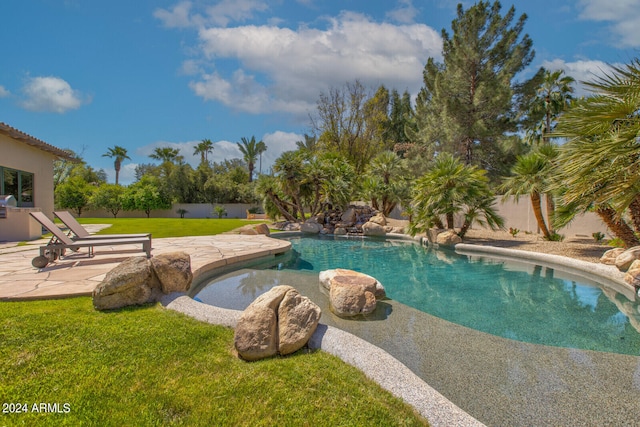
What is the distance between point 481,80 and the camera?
19.1 metres

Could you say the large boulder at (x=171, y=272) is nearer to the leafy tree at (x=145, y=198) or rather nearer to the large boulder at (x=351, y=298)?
the large boulder at (x=351, y=298)

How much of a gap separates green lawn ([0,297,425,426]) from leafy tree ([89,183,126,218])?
33889 millimetres

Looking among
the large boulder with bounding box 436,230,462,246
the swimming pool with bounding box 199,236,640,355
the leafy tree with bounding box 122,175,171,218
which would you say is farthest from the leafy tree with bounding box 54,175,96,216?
the large boulder with bounding box 436,230,462,246

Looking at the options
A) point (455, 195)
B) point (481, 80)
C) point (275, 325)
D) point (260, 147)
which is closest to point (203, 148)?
point (260, 147)

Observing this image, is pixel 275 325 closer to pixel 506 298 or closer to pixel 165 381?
pixel 165 381

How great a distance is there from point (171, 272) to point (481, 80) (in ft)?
69.4

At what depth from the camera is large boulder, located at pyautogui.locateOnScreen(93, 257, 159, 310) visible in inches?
140

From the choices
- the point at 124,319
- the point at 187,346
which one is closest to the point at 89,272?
the point at 124,319

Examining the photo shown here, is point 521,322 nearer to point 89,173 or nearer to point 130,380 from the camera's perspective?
point 130,380

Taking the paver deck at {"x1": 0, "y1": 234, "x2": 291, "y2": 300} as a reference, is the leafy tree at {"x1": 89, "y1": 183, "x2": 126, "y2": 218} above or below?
above

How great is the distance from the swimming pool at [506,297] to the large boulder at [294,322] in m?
1.87

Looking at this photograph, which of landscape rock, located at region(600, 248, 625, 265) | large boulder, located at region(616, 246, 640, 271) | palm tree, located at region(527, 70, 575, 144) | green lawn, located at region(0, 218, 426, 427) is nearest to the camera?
green lawn, located at region(0, 218, 426, 427)

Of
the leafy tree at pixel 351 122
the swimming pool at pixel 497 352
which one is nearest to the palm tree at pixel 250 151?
the leafy tree at pixel 351 122

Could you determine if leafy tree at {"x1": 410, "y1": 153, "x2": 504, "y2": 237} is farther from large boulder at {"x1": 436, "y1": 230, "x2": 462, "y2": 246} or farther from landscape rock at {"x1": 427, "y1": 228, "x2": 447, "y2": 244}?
large boulder at {"x1": 436, "y1": 230, "x2": 462, "y2": 246}
